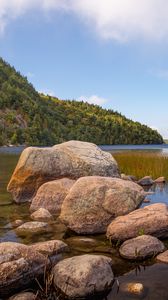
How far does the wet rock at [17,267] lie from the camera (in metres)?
6.57

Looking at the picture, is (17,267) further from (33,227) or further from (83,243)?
(33,227)

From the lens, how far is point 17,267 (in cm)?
670

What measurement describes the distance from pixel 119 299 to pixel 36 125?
132 metres

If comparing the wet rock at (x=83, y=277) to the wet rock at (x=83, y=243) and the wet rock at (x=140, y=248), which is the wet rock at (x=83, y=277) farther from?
the wet rock at (x=83, y=243)

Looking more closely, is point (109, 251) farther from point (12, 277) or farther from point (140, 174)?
point (140, 174)

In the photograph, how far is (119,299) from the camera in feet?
21.0

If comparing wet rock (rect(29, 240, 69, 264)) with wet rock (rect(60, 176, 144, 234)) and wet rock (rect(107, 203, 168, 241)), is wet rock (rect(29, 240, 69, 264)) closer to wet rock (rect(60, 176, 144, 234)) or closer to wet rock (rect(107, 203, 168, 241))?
wet rock (rect(107, 203, 168, 241))

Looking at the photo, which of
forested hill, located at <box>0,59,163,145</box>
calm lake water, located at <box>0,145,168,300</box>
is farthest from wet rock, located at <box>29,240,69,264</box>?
forested hill, located at <box>0,59,163,145</box>

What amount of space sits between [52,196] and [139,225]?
4990 millimetres

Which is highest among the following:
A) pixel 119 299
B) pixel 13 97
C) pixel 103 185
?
pixel 13 97

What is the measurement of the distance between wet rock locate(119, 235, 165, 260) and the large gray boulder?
7192mm

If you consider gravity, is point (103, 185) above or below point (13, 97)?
below

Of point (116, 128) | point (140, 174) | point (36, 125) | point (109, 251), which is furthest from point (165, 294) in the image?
point (116, 128)

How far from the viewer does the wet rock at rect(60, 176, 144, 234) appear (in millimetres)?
10547
